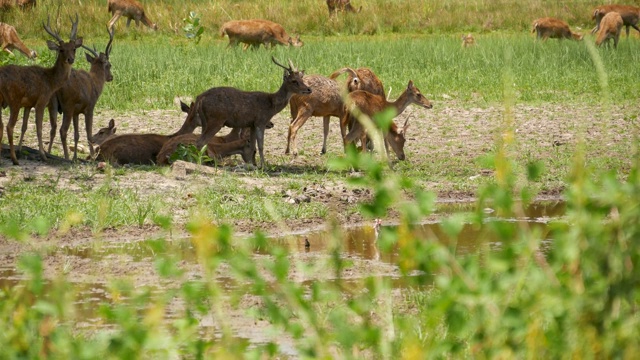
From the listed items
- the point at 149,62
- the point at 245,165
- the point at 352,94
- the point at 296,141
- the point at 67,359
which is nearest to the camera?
the point at 67,359

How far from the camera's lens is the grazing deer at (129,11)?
3228 centimetres

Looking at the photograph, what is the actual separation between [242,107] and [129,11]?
64.2ft

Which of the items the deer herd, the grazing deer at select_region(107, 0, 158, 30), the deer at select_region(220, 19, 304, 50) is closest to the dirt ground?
the deer herd

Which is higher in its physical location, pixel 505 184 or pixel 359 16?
pixel 359 16

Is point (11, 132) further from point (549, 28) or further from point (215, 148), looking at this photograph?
point (549, 28)

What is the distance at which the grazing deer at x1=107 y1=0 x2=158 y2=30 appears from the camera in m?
32.3

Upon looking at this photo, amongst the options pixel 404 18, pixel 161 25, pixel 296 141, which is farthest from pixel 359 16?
pixel 296 141

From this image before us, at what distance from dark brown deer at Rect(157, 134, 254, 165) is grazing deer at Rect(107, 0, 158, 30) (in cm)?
1885

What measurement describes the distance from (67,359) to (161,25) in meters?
30.0

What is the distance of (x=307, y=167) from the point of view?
14016mm

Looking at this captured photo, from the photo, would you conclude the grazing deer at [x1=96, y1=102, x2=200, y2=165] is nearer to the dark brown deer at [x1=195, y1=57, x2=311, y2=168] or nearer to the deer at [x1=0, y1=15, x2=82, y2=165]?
the dark brown deer at [x1=195, y1=57, x2=311, y2=168]

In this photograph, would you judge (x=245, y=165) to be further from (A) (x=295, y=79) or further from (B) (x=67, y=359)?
(B) (x=67, y=359)

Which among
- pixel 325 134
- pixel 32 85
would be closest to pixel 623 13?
pixel 325 134

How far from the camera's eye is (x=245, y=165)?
44.2 ft
